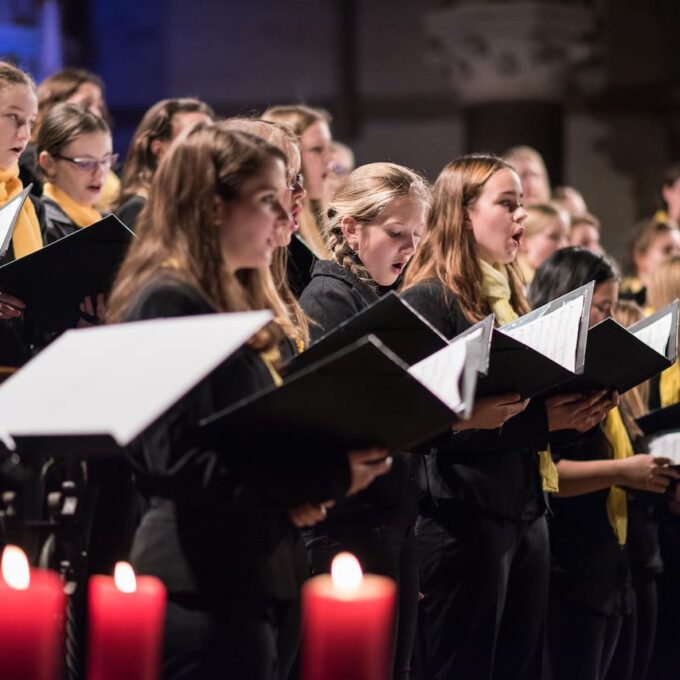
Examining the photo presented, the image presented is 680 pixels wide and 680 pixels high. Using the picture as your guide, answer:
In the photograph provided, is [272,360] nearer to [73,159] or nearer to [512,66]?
[73,159]

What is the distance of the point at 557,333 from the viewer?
8.53ft

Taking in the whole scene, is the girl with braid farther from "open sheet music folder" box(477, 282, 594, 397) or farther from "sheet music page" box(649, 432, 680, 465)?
"sheet music page" box(649, 432, 680, 465)

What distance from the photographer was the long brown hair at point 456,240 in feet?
9.80

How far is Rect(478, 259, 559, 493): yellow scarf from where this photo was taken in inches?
120

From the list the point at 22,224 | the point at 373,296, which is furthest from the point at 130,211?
the point at 373,296

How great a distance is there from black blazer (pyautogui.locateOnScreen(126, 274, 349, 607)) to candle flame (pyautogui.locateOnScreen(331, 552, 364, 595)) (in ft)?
1.50

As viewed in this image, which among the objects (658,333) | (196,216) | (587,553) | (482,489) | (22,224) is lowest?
(587,553)

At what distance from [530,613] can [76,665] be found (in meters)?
1.01

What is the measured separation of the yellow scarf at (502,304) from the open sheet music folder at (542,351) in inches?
13.4

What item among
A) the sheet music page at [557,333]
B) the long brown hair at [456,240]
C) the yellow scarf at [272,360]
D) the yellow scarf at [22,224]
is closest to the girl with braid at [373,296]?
the long brown hair at [456,240]

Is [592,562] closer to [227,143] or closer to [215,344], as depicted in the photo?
[227,143]

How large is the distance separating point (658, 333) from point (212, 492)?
1.60m

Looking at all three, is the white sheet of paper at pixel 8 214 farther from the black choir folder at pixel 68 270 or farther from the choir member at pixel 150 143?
the choir member at pixel 150 143

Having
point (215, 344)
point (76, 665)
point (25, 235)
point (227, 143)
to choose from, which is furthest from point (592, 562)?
point (215, 344)
